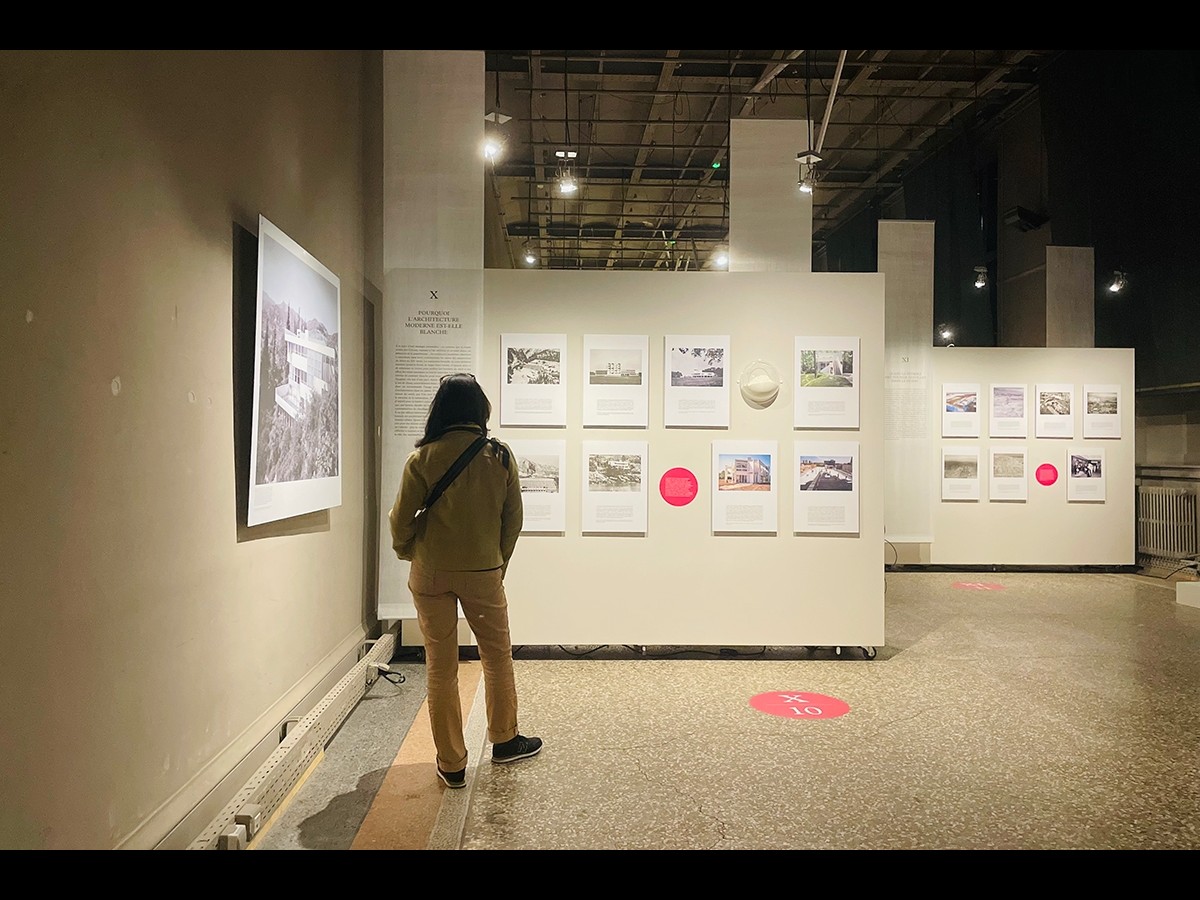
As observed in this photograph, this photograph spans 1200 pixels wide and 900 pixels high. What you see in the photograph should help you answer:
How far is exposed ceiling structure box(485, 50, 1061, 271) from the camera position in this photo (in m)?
9.00

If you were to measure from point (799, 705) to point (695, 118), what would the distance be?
8752 mm

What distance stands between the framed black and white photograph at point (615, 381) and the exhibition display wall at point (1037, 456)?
596cm

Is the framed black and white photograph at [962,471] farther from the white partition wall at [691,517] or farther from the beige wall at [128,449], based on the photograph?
the beige wall at [128,449]

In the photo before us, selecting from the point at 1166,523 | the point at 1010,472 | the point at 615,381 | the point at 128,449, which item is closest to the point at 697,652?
the point at 615,381

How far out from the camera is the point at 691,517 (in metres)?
5.52

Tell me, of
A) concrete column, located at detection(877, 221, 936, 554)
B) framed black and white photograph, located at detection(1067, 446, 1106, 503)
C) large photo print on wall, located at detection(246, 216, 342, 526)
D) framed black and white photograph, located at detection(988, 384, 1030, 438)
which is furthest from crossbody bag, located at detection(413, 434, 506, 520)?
framed black and white photograph, located at detection(1067, 446, 1106, 503)

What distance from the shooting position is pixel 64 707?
1.92 meters

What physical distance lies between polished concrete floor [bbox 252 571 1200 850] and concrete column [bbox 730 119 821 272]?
3.17 meters

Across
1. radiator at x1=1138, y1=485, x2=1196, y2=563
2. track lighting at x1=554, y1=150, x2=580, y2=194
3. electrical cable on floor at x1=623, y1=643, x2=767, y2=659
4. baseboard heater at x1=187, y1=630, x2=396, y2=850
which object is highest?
track lighting at x1=554, y1=150, x2=580, y2=194

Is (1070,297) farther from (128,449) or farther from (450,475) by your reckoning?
(128,449)

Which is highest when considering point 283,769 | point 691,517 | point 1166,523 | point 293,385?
point 293,385

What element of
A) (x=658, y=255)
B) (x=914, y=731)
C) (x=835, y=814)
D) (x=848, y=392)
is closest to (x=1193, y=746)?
(x=914, y=731)

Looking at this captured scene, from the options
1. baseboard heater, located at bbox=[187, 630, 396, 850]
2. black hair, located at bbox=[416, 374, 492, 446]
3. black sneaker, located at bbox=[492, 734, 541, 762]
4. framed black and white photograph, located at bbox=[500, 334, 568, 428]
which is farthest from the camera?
framed black and white photograph, located at bbox=[500, 334, 568, 428]

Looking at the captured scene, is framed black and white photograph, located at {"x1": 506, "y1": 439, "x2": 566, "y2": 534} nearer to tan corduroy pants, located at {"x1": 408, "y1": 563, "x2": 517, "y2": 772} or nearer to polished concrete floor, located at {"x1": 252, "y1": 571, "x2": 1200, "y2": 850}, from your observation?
polished concrete floor, located at {"x1": 252, "y1": 571, "x2": 1200, "y2": 850}
